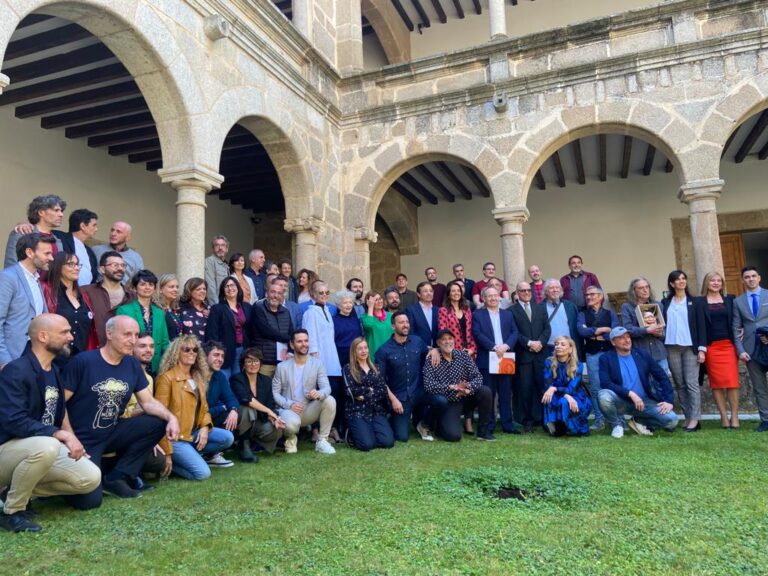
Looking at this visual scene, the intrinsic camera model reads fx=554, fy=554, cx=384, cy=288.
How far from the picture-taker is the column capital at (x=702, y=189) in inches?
241

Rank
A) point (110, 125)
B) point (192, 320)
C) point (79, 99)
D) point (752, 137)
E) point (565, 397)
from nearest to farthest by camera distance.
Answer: point (192, 320), point (565, 397), point (79, 99), point (110, 125), point (752, 137)

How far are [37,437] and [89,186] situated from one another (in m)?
6.05

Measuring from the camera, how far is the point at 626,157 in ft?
29.2

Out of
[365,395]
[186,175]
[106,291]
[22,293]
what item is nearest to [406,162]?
[186,175]

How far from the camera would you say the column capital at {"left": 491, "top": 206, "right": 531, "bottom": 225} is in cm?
686

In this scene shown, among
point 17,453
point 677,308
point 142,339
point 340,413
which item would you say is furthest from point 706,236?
point 17,453

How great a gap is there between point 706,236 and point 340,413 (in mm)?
4505

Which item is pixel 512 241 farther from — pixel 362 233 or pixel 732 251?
pixel 732 251

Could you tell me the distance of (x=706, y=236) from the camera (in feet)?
20.3

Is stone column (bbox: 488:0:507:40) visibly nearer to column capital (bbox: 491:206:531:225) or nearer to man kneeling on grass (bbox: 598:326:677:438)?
column capital (bbox: 491:206:531:225)

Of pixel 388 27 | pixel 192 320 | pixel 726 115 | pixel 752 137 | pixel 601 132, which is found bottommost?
pixel 192 320

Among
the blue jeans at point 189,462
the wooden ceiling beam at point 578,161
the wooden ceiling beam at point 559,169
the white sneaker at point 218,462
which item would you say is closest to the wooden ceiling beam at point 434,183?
the wooden ceiling beam at point 559,169

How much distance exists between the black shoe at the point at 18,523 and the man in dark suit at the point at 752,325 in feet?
16.8

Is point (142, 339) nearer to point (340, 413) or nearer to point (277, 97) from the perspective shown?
point (340, 413)
